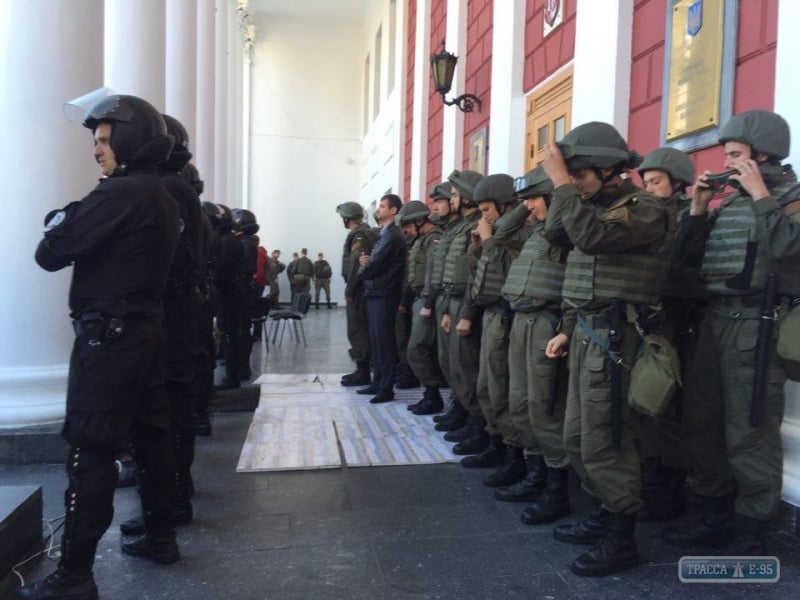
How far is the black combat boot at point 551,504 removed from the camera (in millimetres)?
2928

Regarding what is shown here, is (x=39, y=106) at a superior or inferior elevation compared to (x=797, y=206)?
superior

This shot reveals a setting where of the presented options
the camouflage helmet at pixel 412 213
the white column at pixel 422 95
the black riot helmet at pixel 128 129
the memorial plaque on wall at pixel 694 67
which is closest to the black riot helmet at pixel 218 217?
the camouflage helmet at pixel 412 213

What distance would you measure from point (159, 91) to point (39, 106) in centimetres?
154

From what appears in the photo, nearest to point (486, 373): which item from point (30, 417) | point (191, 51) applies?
point (30, 417)

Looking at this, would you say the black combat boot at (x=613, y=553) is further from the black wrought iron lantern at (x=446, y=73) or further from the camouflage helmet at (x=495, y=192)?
the black wrought iron lantern at (x=446, y=73)

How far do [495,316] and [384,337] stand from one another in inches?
86.3

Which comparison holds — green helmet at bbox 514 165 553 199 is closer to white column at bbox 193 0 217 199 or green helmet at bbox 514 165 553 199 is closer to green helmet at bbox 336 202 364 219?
green helmet at bbox 336 202 364 219

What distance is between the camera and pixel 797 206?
252 centimetres

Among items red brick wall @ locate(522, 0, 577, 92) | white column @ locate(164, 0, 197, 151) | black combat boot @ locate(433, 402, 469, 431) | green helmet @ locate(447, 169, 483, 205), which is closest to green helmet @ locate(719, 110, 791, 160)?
green helmet @ locate(447, 169, 483, 205)

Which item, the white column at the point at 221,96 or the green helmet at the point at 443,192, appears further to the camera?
the white column at the point at 221,96

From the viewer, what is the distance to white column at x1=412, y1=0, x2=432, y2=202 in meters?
10.2

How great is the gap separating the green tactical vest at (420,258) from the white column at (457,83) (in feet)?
10.0

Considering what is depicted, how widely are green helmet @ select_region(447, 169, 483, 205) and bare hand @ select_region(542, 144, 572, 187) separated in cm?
188

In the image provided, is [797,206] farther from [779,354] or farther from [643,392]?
[643,392]
